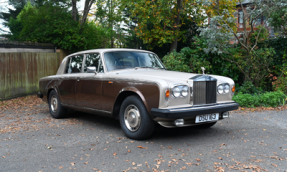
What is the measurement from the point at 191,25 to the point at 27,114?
972 centimetres

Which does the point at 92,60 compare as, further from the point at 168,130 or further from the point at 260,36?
the point at 260,36

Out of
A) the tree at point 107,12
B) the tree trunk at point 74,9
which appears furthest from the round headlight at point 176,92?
the tree at point 107,12

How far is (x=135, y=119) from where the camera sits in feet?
17.1

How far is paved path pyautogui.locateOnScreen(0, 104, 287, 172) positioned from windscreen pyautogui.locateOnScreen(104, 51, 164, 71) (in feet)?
4.61

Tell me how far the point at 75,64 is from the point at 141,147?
3385 mm

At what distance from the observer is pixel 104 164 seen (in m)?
4.07

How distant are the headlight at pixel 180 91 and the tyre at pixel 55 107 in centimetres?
379

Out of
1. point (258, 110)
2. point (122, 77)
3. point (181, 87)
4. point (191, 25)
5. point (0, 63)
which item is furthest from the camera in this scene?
point (191, 25)

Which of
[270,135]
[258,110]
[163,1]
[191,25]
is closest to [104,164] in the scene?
[270,135]

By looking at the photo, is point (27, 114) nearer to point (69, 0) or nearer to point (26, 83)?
point (26, 83)

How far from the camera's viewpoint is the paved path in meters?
4.01

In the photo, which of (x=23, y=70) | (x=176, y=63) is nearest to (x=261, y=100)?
(x=176, y=63)

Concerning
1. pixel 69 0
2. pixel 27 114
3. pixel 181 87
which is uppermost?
pixel 69 0

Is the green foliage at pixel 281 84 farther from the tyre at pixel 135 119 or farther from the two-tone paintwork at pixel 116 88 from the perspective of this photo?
the tyre at pixel 135 119
